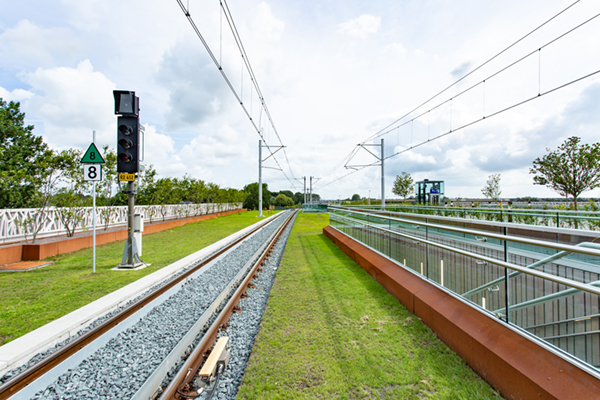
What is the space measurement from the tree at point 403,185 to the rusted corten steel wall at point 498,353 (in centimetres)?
4414

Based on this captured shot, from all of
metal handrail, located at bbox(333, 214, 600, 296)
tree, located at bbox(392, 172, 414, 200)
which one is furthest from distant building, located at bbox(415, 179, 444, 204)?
metal handrail, located at bbox(333, 214, 600, 296)

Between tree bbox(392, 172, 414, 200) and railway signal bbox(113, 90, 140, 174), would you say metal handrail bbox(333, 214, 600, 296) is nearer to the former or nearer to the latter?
railway signal bbox(113, 90, 140, 174)

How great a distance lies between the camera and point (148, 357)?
3.74 meters

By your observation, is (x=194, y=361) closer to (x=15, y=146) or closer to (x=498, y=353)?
(x=498, y=353)

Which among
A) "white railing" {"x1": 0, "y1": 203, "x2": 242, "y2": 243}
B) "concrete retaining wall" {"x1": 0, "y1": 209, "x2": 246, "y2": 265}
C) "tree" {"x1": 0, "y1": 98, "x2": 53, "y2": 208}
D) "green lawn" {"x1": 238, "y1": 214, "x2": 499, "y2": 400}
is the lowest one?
"green lawn" {"x1": 238, "y1": 214, "x2": 499, "y2": 400}

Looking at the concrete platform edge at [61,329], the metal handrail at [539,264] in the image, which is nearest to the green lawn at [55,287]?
the concrete platform edge at [61,329]

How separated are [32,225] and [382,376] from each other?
47.3 feet

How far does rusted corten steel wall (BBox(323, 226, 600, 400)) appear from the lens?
7.04ft

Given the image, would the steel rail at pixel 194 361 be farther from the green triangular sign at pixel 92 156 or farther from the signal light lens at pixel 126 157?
the green triangular sign at pixel 92 156

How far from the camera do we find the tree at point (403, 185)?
46.1 m

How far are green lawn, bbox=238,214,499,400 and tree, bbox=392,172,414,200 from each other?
142ft

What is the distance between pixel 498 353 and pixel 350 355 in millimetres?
1569

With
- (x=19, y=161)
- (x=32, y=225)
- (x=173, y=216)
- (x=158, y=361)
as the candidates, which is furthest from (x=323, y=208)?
(x=158, y=361)

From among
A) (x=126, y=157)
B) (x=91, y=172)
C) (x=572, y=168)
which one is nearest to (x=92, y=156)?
(x=91, y=172)
